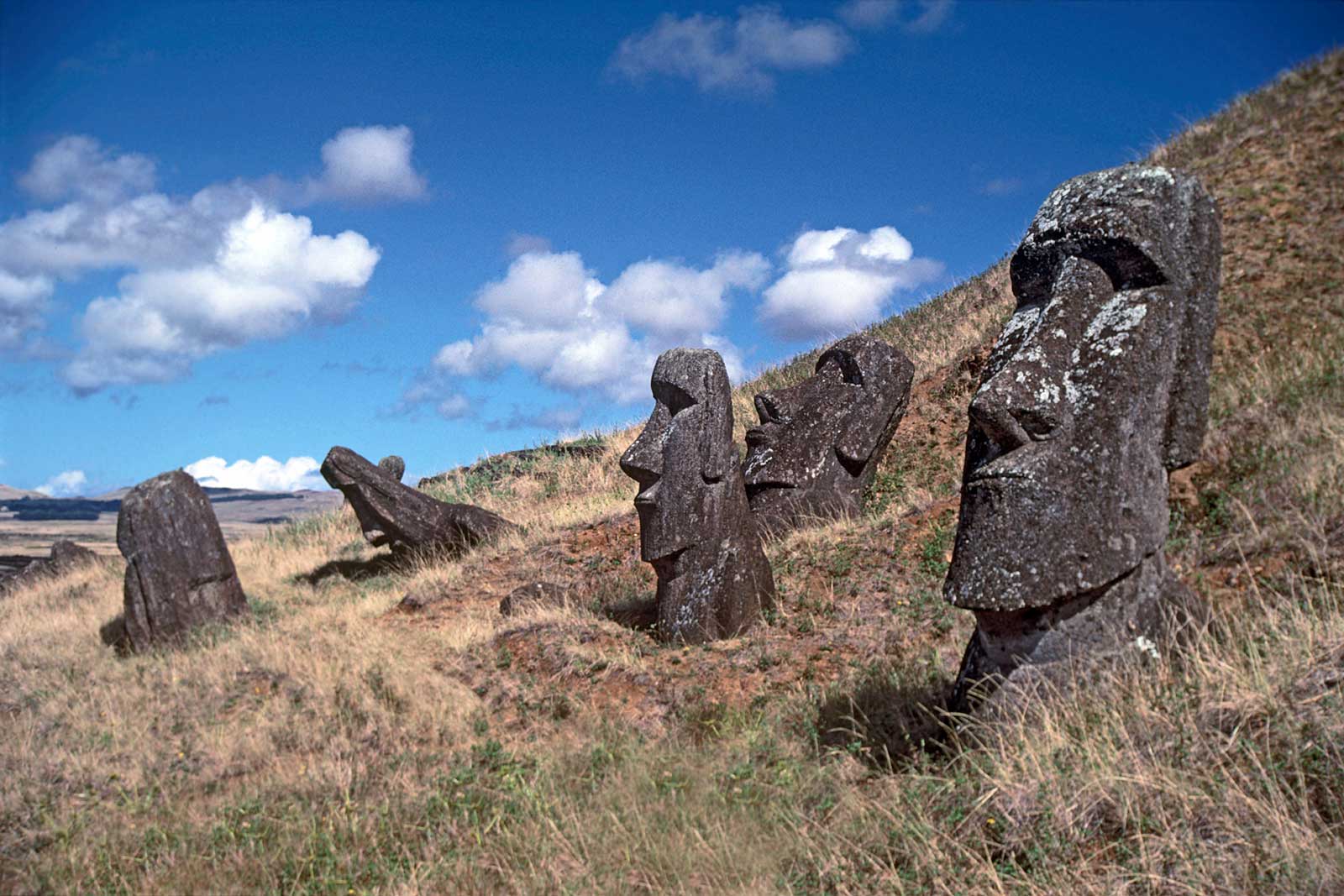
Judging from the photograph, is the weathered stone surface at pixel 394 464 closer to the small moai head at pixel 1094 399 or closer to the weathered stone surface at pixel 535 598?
the weathered stone surface at pixel 535 598

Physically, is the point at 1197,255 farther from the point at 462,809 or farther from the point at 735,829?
the point at 462,809

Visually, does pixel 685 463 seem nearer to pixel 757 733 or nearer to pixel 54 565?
pixel 757 733

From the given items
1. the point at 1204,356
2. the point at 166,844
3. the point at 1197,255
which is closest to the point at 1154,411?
the point at 1204,356

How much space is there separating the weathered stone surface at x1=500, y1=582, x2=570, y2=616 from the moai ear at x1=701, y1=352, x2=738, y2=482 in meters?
2.67

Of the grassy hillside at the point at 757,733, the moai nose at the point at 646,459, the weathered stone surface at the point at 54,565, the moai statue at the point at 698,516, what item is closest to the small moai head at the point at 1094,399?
the grassy hillside at the point at 757,733

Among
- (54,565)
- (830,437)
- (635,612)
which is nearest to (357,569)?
(54,565)

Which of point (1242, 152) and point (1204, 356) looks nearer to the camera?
point (1204, 356)

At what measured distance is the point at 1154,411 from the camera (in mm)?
4727

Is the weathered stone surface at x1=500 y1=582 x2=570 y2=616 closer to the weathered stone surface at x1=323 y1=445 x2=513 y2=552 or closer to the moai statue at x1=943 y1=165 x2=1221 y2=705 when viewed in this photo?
the weathered stone surface at x1=323 y1=445 x2=513 y2=552

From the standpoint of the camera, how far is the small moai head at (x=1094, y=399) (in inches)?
174

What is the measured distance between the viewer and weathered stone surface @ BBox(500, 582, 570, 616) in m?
10.8

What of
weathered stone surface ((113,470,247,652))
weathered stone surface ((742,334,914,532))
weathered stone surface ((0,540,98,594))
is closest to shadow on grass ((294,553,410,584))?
weathered stone surface ((113,470,247,652))

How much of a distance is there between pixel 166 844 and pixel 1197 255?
20.7 ft

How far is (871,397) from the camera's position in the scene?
1247 cm
